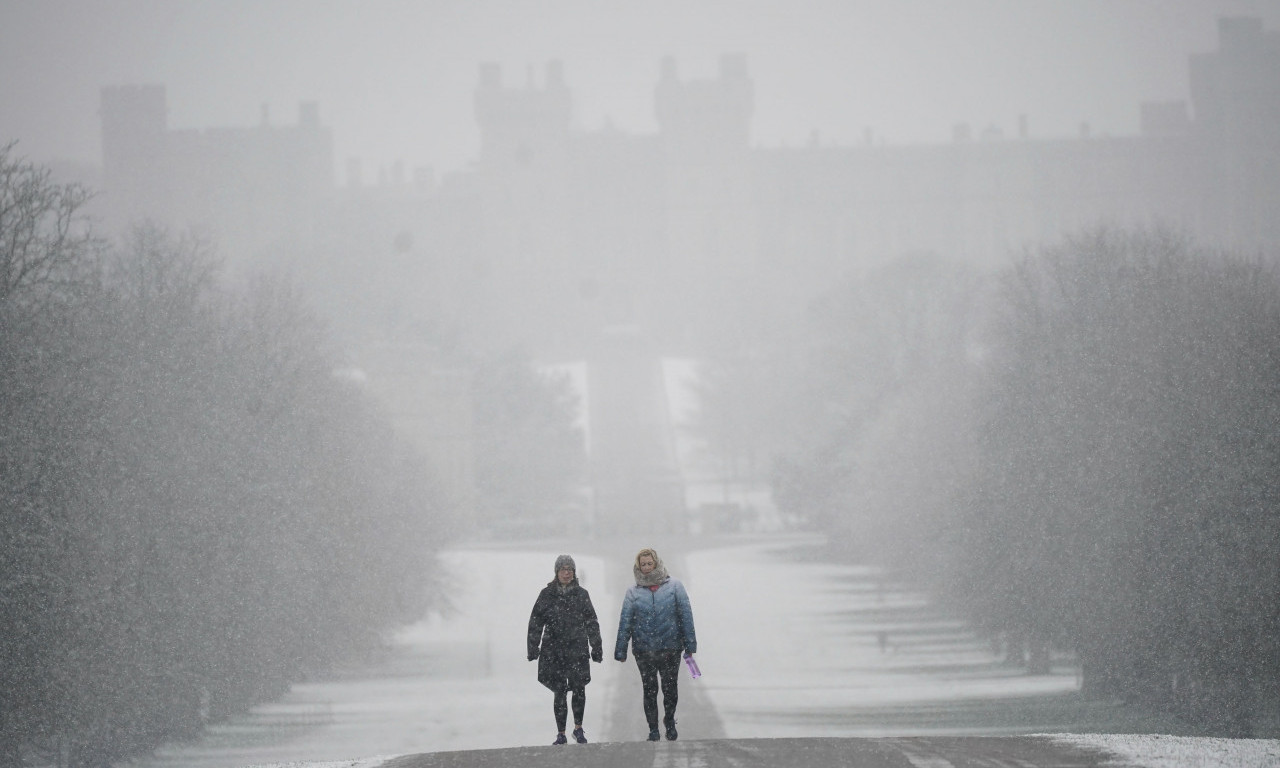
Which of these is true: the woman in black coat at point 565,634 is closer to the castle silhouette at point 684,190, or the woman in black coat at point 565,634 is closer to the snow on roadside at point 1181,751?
the snow on roadside at point 1181,751

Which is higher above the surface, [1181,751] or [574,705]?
[574,705]

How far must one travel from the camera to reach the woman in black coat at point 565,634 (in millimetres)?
9047

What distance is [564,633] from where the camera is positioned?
29.9ft

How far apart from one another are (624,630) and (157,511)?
11.2m

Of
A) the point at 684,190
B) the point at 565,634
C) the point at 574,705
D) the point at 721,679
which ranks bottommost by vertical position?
the point at 721,679

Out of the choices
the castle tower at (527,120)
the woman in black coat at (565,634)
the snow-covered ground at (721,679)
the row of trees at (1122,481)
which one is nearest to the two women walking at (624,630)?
the woman in black coat at (565,634)

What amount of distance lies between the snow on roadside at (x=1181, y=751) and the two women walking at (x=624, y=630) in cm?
210

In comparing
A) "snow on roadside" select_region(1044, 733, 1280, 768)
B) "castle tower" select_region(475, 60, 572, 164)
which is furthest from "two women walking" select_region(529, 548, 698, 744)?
"castle tower" select_region(475, 60, 572, 164)

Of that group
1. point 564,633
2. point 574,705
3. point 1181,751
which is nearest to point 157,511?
point 574,705

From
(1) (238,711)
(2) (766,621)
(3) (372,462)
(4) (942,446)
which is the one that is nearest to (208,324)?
(3) (372,462)

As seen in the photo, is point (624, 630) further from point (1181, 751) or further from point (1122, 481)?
point (1122, 481)

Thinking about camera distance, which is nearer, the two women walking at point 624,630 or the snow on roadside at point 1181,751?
the snow on roadside at point 1181,751

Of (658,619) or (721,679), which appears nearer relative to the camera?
(658,619)

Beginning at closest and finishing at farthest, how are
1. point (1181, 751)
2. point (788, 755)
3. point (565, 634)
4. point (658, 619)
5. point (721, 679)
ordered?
point (1181, 751) → point (788, 755) → point (658, 619) → point (565, 634) → point (721, 679)
